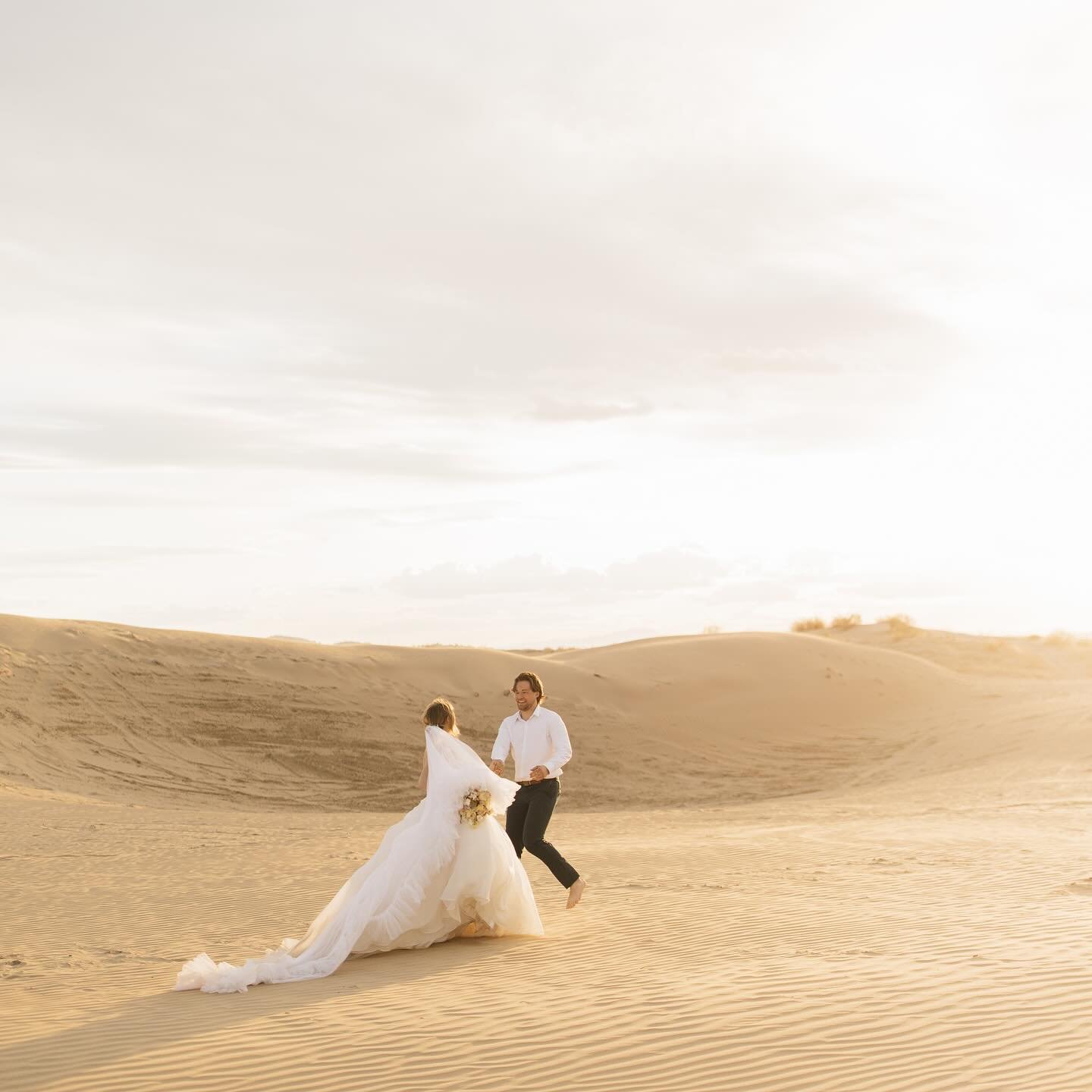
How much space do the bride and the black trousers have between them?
0.76 m

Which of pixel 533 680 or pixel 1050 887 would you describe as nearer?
pixel 533 680

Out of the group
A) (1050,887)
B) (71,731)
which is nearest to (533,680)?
(1050,887)

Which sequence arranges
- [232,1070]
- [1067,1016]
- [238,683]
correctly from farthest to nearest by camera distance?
[238,683]
[1067,1016]
[232,1070]

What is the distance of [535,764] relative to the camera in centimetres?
946

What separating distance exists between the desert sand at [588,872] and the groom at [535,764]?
22.4 inches

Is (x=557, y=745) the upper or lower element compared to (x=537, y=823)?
upper

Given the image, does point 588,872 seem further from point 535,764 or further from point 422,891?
point 422,891

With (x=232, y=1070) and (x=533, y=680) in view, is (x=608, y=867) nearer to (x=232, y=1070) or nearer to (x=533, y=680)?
(x=533, y=680)

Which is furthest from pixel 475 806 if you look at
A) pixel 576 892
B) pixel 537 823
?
pixel 576 892

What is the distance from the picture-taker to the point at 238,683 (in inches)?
1057

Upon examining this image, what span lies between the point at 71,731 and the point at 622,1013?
1952 cm

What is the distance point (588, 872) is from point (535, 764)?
3.53 metres

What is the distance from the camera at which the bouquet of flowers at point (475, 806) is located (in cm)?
816

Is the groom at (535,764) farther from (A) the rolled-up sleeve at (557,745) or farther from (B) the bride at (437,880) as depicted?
(B) the bride at (437,880)
